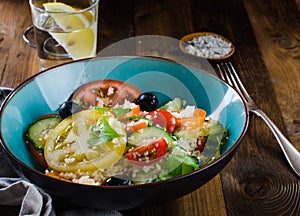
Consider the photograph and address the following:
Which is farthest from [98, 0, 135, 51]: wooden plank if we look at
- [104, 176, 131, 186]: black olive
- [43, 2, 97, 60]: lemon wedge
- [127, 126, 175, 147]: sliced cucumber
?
[104, 176, 131, 186]: black olive

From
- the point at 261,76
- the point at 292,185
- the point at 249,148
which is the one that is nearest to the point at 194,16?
the point at 261,76

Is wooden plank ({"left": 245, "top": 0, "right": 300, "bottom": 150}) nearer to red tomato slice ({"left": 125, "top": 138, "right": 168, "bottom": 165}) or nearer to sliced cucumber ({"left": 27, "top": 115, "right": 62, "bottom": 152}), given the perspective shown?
red tomato slice ({"left": 125, "top": 138, "right": 168, "bottom": 165})

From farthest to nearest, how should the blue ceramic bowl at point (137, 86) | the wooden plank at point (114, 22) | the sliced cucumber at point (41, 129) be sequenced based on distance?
the wooden plank at point (114, 22), the sliced cucumber at point (41, 129), the blue ceramic bowl at point (137, 86)

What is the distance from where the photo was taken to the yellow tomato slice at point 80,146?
1058mm

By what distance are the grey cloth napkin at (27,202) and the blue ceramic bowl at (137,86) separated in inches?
0.8

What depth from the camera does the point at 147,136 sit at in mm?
1116

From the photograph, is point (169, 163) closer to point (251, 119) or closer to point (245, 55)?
point (251, 119)

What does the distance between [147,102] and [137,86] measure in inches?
5.5

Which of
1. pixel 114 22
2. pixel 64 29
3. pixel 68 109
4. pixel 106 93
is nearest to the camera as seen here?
pixel 68 109

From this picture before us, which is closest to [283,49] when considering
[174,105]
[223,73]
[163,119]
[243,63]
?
[243,63]

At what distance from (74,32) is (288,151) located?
664 mm

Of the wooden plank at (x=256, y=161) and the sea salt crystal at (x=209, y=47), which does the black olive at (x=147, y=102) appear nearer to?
the wooden plank at (x=256, y=161)

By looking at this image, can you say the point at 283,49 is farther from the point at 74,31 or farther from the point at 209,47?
the point at 74,31

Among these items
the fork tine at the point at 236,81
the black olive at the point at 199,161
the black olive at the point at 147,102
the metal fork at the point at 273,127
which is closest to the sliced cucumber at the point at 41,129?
the black olive at the point at 147,102
